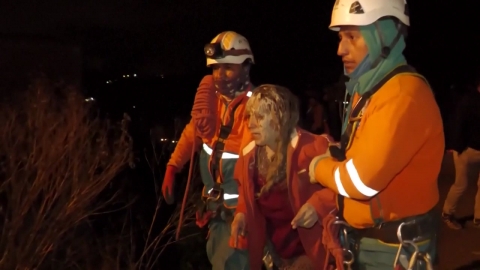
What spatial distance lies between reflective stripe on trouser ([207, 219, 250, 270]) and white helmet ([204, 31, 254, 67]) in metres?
1.12

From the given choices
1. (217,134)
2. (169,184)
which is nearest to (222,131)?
(217,134)

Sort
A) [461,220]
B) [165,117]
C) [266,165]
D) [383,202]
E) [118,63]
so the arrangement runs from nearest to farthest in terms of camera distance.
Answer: [383,202] < [266,165] < [461,220] < [165,117] < [118,63]

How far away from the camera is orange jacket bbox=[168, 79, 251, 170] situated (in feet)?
14.8

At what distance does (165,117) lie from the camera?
9.70 metres

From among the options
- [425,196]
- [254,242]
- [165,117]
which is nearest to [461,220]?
[165,117]

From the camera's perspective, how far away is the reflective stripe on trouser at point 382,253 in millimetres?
2840

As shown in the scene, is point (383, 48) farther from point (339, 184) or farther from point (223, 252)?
point (223, 252)

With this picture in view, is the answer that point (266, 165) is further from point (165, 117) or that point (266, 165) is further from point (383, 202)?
point (165, 117)

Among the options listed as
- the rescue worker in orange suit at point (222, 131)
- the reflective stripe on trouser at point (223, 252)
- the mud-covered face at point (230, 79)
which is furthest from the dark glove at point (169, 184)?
the mud-covered face at point (230, 79)

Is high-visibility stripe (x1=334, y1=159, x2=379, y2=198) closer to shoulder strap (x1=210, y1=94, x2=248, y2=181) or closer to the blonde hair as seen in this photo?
the blonde hair

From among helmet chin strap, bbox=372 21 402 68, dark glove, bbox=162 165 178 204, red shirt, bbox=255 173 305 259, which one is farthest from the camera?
dark glove, bbox=162 165 178 204

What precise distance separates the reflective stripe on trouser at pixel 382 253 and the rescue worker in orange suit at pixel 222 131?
5.19 feet

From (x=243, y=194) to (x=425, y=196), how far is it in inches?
55.1

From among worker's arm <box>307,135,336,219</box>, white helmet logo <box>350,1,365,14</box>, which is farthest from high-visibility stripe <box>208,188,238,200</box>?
white helmet logo <box>350,1,365,14</box>
